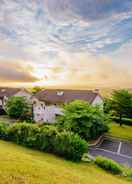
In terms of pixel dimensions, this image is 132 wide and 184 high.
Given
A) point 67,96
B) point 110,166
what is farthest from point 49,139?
point 67,96

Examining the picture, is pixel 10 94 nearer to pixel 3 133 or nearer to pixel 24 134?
pixel 3 133

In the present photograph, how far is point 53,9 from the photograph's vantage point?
13.8 meters

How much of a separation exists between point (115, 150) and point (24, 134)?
492 inches

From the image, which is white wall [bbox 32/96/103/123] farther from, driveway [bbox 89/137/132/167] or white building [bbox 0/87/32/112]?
driveway [bbox 89/137/132/167]

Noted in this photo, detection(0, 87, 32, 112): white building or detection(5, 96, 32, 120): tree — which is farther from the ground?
detection(0, 87, 32, 112): white building

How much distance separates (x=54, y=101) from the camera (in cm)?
3556

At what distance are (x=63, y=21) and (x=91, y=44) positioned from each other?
4.98 m

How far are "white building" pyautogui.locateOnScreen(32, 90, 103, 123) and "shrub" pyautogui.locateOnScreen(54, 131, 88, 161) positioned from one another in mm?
19731

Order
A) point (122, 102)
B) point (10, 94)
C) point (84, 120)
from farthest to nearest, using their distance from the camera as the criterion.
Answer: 1. point (10, 94)
2. point (122, 102)
3. point (84, 120)

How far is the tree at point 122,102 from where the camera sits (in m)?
32.8

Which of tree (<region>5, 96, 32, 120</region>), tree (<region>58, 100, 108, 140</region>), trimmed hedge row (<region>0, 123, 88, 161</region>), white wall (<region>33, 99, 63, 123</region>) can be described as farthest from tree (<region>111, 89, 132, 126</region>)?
trimmed hedge row (<region>0, 123, 88, 161</region>)

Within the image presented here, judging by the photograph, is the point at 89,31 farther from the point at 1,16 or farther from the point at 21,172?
the point at 21,172

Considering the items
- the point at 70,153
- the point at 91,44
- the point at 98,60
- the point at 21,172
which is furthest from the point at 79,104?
the point at 21,172

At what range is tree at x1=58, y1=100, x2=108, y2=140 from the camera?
24.4 meters
